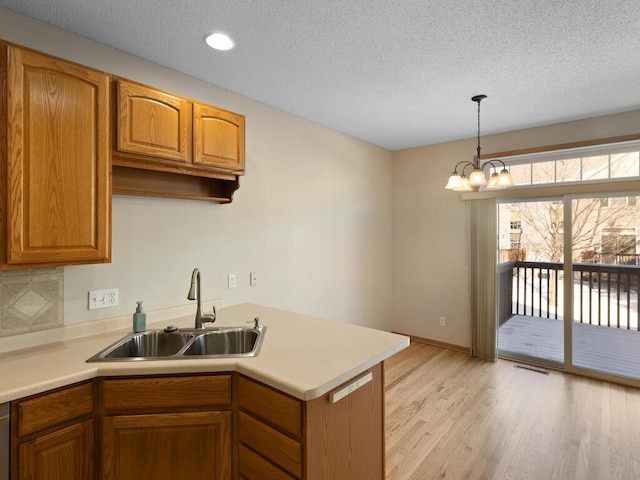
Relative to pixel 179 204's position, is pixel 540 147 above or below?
above

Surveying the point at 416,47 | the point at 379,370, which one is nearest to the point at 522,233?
the point at 416,47

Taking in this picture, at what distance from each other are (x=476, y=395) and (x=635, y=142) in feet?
9.37

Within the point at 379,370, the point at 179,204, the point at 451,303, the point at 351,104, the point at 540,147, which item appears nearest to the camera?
the point at 379,370

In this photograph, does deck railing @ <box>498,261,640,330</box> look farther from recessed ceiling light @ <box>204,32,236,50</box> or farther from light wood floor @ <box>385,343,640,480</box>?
recessed ceiling light @ <box>204,32,236,50</box>

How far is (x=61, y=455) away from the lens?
144cm

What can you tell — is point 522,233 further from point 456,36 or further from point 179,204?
point 179,204

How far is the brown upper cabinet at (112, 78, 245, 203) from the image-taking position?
1.93 metres

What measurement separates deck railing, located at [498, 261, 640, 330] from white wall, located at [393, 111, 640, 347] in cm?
52

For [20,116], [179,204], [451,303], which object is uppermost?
[20,116]

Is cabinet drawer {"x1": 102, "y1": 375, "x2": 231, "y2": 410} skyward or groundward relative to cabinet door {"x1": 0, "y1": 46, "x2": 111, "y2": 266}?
groundward

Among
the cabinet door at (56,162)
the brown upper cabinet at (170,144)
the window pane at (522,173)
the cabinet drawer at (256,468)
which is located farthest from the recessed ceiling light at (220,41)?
the window pane at (522,173)

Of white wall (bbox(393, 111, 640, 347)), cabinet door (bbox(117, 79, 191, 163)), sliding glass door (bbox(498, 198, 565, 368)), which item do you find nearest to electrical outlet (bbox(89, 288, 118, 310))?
cabinet door (bbox(117, 79, 191, 163))

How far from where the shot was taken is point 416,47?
84.1 inches

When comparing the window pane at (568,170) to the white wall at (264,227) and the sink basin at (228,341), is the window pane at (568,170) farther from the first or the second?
the sink basin at (228,341)
